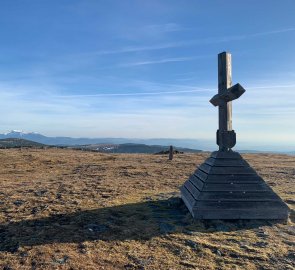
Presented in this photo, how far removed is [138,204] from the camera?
13430 mm

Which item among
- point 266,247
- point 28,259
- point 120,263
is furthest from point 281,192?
point 28,259

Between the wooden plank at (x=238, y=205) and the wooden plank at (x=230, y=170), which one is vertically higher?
the wooden plank at (x=230, y=170)

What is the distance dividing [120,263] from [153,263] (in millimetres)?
716

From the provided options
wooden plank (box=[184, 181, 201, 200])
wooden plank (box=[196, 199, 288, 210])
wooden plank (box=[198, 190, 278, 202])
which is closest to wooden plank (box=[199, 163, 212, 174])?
wooden plank (box=[184, 181, 201, 200])

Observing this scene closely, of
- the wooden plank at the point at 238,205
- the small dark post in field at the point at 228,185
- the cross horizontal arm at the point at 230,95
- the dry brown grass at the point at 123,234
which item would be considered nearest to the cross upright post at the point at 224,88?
the small dark post in field at the point at 228,185

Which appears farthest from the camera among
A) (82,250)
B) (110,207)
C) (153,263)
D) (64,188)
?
(64,188)

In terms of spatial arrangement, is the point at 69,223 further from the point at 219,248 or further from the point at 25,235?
the point at 219,248

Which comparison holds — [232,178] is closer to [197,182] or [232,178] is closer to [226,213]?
[226,213]

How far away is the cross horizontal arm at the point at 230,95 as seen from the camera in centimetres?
1157

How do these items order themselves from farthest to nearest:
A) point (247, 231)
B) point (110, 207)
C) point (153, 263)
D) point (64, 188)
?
1. point (64, 188)
2. point (110, 207)
3. point (247, 231)
4. point (153, 263)

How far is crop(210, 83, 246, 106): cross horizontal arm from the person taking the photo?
1157 centimetres

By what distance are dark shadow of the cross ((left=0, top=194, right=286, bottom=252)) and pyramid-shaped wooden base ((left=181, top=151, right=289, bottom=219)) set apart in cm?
26

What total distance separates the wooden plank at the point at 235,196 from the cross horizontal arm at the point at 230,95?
9.84 feet

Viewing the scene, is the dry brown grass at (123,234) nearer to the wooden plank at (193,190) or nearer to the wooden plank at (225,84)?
the wooden plank at (193,190)
